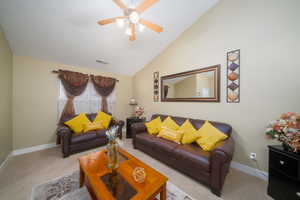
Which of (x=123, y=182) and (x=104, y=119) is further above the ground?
(x=104, y=119)

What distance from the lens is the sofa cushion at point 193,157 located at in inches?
62.0

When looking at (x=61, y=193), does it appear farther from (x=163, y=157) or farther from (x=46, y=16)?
(x=46, y=16)

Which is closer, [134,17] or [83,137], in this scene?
[134,17]

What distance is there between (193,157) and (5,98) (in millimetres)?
3799

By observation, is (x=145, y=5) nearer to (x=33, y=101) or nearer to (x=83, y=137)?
(x=83, y=137)

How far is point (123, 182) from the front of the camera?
3.81 ft

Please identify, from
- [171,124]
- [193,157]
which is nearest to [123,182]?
[193,157]

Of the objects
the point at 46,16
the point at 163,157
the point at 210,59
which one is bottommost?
the point at 163,157

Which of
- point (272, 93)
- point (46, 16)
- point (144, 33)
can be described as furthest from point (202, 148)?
point (46, 16)

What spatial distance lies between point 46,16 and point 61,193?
3032mm

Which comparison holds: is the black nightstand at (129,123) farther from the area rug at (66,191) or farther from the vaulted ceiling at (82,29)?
the vaulted ceiling at (82,29)

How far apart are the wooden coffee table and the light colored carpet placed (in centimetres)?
72

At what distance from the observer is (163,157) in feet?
6.85

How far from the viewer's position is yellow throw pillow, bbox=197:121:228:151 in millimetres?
1829
